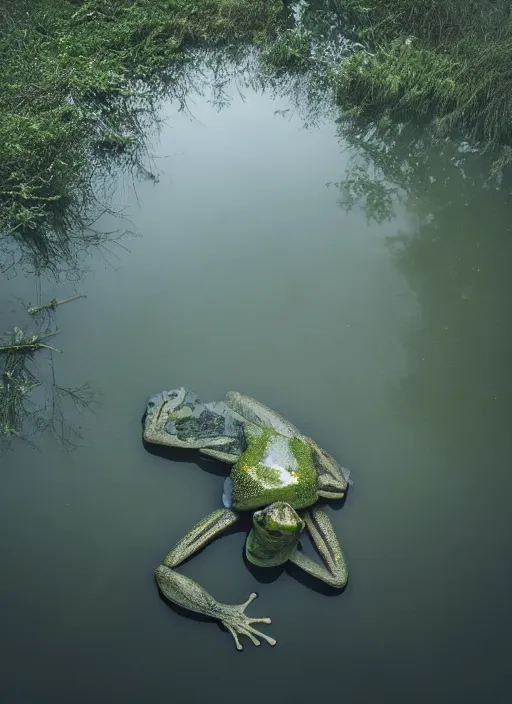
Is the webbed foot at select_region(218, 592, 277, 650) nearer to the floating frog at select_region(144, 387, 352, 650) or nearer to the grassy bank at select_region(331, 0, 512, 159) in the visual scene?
the floating frog at select_region(144, 387, 352, 650)

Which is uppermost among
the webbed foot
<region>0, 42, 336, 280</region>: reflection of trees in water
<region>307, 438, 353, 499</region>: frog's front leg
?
<region>0, 42, 336, 280</region>: reflection of trees in water

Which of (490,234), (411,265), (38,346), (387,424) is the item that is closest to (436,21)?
(490,234)

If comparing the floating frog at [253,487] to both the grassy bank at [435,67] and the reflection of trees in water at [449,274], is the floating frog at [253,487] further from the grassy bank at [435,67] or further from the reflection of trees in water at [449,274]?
the grassy bank at [435,67]

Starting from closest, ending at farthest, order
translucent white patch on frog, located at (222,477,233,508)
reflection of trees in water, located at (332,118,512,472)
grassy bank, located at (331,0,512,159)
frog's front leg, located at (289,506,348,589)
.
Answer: frog's front leg, located at (289,506,348,589) → translucent white patch on frog, located at (222,477,233,508) → reflection of trees in water, located at (332,118,512,472) → grassy bank, located at (331,0,512,159)

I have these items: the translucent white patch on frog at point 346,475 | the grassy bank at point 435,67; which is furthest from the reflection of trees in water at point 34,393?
the grassy bank at point 435,67

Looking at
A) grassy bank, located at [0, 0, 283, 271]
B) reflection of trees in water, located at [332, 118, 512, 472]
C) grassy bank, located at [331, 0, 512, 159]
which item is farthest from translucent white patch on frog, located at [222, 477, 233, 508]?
grassy bank, located at [331, 0, 512, 159]

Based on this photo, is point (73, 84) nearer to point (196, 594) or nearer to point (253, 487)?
point (253, 487)
